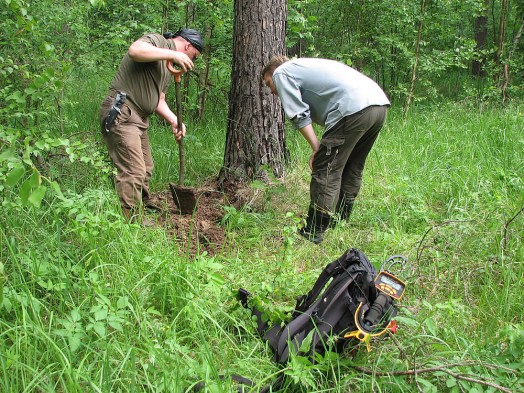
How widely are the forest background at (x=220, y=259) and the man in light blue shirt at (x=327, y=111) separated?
331mm

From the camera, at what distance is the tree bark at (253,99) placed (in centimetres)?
419

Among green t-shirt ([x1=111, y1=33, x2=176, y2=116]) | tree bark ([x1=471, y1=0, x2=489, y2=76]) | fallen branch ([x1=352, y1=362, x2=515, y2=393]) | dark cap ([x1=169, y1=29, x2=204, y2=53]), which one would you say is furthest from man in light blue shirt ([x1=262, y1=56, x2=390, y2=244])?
tree bark ([x1=471, y1=0, x2=489, y2=76])

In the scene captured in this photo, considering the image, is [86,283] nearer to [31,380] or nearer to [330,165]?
[31,380]

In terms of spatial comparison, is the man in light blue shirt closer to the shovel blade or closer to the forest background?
the forest background

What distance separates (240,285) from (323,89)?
68.5 inches

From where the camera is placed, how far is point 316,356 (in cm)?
195

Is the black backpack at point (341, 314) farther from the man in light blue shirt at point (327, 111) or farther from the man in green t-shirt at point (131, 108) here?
the man in green t-shirt at point (131, 108)

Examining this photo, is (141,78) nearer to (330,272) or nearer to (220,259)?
(220,259)

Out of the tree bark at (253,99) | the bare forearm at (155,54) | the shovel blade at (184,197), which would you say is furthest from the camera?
the tree bark at (253,99)

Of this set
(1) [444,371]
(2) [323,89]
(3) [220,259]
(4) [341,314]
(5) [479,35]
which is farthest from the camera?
(5) [479,35]

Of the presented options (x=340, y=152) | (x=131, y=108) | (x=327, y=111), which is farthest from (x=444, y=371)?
(x=131, y=108)

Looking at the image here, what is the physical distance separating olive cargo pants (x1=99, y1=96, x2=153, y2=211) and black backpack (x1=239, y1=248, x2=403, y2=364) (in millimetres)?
1965

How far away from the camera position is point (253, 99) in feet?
14.1

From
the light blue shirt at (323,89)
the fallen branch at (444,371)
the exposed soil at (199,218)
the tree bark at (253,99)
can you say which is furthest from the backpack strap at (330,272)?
the tree bark at (253,99)
